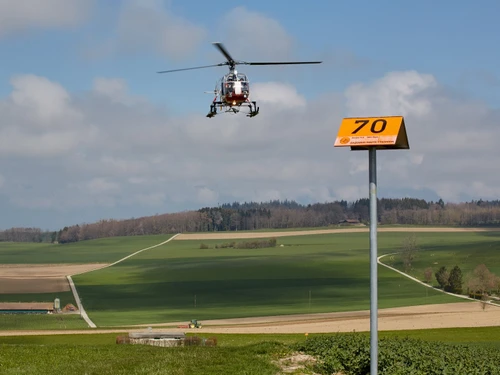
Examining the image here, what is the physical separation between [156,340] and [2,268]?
136 metres

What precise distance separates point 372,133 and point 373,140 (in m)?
0.16

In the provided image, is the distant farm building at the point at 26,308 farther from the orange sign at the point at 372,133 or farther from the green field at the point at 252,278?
the orange sign at the point at 372,133

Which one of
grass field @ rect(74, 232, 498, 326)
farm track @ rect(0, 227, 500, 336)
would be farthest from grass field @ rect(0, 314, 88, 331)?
farm track @ rect(0, 227, 500, 336)

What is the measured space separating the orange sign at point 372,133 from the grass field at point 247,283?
5999 centimetres

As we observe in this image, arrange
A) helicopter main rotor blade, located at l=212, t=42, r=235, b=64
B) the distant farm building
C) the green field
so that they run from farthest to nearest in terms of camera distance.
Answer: the green field
the distant farm building
helicopter main rotor blade, located at l=212, t=42, r=235, b=64

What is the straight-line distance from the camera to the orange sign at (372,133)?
1325 cm

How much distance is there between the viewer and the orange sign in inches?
522

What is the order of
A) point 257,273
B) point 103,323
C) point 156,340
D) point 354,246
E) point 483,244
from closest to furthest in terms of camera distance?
point 156,340, point 103,323, point 257,273, point 483,244, point 354,246

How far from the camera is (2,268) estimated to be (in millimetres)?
151250

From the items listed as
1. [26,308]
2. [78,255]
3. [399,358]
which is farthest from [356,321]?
[78,255]

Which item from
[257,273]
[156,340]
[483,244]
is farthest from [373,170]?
[483,244]

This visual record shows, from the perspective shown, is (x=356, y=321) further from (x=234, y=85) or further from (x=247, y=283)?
(x=247, y=283)

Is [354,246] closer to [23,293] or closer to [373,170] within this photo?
[23,293]

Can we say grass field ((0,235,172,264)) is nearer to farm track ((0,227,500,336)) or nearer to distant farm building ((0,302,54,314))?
distant farm building ((0,302,54,314))
